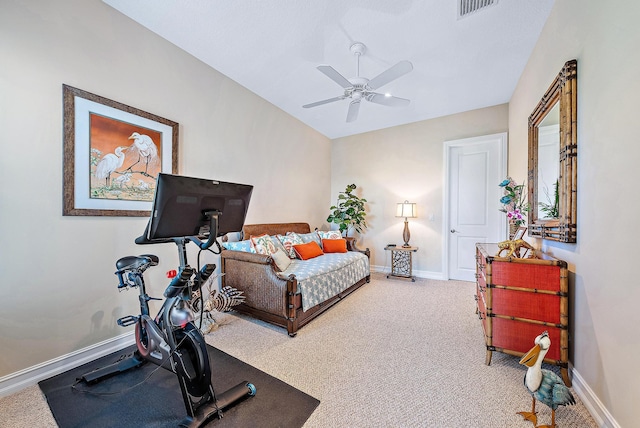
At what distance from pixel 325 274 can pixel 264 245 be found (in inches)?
32.9

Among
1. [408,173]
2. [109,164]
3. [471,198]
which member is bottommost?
[471,198]

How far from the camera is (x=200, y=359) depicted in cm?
140

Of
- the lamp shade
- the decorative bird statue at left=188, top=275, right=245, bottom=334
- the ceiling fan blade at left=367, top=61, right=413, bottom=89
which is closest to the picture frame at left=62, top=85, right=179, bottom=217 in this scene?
the decorative bird statue at left=188, top=275, right=245, bottom=334

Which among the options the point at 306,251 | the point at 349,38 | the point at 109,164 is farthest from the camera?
the point at 306,251

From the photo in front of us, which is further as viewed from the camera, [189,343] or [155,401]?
[155,401]

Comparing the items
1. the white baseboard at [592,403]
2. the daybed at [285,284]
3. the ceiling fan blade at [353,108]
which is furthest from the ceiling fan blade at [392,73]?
the white baseboard at [592,403]

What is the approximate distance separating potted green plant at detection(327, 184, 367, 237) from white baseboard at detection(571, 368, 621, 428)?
346 centimetres

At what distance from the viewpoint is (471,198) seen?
162 inches

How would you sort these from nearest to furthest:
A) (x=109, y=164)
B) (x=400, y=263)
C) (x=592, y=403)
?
1. (x=592, y=403)
2. (x=109, y=164)
3. (x=400, y=263)

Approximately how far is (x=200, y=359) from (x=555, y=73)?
326 cm

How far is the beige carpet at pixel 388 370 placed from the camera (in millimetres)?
1407

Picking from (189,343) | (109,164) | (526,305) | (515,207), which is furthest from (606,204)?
(109,164)

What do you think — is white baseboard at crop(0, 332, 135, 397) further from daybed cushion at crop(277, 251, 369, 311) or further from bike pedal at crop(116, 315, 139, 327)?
daybed cushion at crop(277, 251, 369, 311)

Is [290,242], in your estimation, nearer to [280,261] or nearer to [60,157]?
[280,261]
